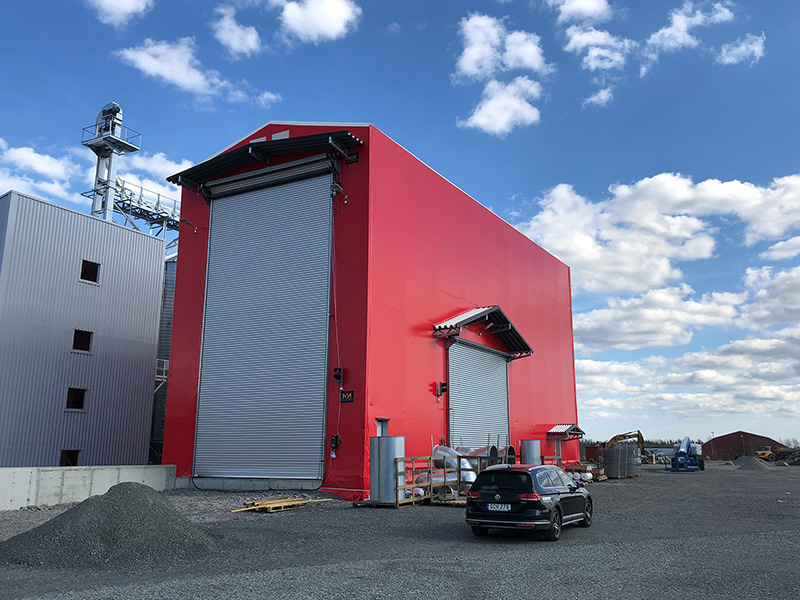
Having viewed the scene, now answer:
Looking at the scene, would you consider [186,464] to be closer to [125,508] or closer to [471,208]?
[125,508]

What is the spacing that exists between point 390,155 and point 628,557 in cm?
1674

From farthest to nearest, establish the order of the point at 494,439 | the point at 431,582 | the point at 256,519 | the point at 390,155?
the point at 494,439 < the point at 390,155 < the point at 256,519 < the point at 431,582

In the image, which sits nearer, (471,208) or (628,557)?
(628,557)

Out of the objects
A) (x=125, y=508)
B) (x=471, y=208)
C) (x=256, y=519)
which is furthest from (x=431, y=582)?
(x=471, y=208)

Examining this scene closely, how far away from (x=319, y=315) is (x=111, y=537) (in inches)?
476

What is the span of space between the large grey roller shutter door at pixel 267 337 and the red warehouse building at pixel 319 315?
0.05 metres

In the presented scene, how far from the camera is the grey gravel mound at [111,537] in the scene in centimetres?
1000

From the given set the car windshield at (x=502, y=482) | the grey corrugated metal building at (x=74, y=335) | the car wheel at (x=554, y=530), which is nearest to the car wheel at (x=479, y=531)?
the car windshield at (x=502, y=482)

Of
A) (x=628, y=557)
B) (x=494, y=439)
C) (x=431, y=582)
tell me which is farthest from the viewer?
(x=494, y=439)

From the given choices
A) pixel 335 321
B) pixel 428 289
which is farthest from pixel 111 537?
pixel 428 289

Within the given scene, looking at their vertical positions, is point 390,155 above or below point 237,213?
above

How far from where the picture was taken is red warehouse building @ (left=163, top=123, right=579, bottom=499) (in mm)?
21172

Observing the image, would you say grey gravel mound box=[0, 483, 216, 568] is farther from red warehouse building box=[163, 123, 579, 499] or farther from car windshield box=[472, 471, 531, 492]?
red warehouse building box=[163, 123, 579, 499]

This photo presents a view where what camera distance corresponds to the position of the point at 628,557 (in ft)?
33.7
